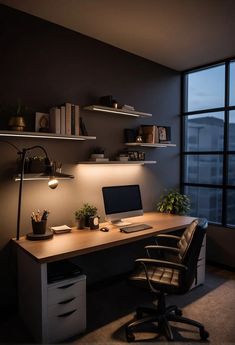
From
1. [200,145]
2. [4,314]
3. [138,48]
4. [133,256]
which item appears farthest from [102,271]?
[138,48]

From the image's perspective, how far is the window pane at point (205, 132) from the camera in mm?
3953

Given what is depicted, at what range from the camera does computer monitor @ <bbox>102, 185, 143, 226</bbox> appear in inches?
118

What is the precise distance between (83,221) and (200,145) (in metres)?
2.29

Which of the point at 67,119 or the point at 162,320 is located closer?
the point at 162,320

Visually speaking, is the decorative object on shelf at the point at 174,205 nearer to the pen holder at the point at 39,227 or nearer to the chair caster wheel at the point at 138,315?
the chair caster wheel at the point at 138,315

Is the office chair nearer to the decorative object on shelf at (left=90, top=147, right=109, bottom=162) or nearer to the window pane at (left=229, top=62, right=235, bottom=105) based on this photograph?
the decorative object on shelf at (left=90, top=147, right=109, bottom=162)

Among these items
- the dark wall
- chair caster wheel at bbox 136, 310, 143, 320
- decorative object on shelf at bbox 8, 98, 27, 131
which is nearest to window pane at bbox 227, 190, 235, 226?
the dark wall

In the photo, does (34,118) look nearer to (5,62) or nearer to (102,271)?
(5,62)

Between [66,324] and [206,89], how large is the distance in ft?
11.6

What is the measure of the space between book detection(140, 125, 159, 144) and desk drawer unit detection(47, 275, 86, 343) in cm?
197

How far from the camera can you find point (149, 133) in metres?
3.65

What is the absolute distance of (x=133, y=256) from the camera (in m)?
3.64

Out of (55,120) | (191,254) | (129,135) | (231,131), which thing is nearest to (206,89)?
(231,131)

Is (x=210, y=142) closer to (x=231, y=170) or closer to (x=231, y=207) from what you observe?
(x=231, y=170)
